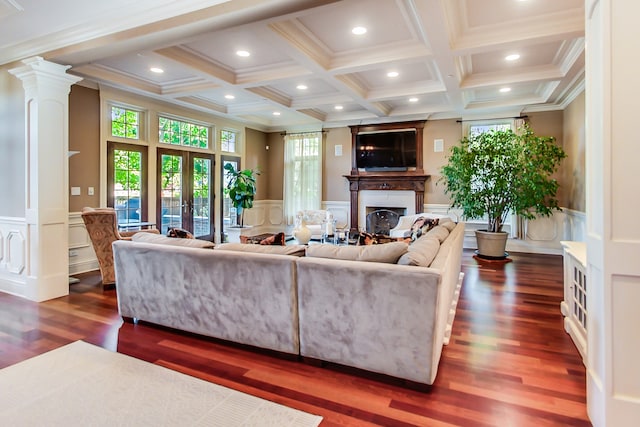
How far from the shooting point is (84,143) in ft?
16.8

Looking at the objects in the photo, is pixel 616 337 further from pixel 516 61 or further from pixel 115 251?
pixel 516 61

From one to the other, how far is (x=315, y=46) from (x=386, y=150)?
12.6 ft

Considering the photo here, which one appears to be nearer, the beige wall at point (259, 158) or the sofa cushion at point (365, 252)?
the sofa cushion at point (365, 252)

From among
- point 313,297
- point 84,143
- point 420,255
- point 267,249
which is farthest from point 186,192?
point 420,255

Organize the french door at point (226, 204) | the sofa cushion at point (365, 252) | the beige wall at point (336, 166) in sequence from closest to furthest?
the sofa cushion at point (365, 252) → the french door at point (226, 204) → the beige wall at point (336, 166)

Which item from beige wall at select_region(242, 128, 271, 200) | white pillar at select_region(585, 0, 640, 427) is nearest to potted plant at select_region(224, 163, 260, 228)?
beige wall at select_region(242, 128, 271, 200)

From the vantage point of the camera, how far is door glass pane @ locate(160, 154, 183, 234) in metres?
6.37

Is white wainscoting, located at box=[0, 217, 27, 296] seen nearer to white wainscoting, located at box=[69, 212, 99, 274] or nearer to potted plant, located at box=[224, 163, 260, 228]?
white wainscoting, located at box=[69, 212, 99, 274]

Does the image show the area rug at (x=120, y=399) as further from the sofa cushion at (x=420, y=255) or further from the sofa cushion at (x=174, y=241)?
the sofa cushion at (x=420, y=255)

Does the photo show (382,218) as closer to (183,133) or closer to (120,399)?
(183,133)

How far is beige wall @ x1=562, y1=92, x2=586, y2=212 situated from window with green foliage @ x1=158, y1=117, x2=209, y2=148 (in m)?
6.62

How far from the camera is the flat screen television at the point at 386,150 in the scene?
24.6ft

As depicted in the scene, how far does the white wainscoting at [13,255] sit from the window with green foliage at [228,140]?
4.11m

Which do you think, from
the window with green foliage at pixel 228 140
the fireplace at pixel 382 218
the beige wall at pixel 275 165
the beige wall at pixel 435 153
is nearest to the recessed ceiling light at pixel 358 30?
the beige wall at pixel 435 153
